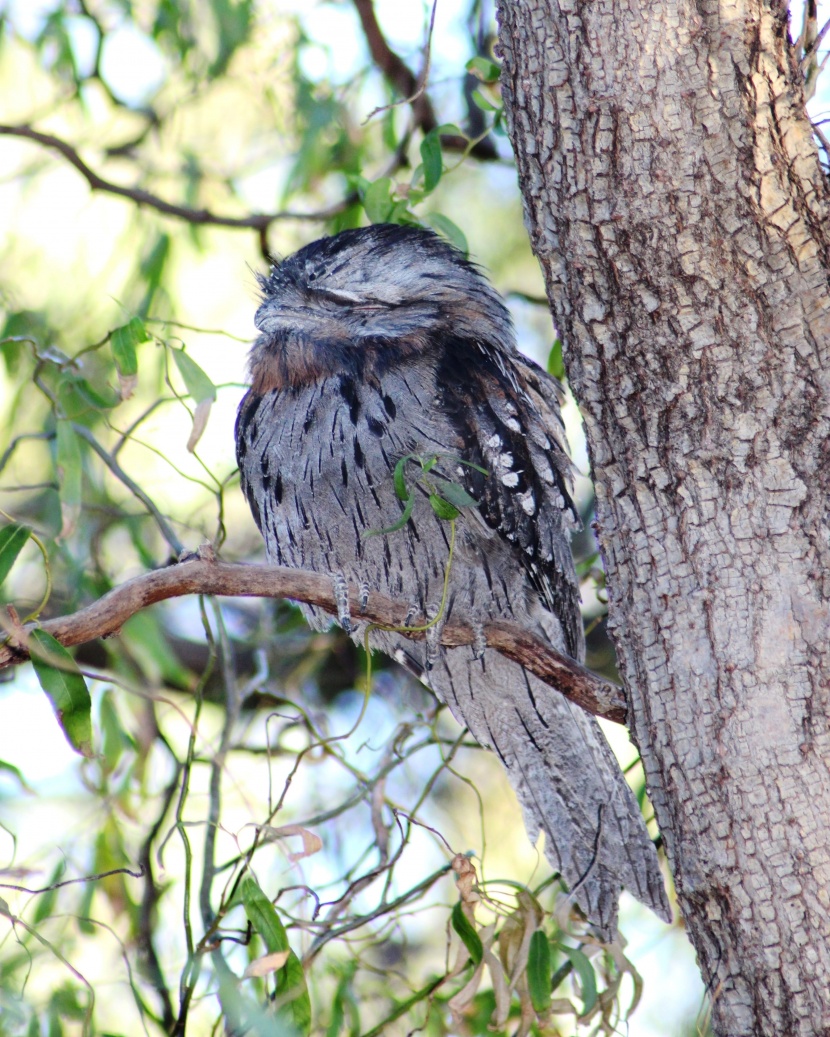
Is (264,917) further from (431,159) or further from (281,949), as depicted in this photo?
(431,159)

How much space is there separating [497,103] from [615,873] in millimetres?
1830

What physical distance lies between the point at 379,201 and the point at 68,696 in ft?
4.14

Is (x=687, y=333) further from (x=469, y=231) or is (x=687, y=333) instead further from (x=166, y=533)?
(x=469, y=231)

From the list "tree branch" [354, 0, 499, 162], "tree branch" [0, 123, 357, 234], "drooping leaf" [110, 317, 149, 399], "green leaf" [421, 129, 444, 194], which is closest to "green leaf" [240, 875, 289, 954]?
"drooping leaf" [110, 317, 149, 399]

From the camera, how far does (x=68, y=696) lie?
5.39 feet

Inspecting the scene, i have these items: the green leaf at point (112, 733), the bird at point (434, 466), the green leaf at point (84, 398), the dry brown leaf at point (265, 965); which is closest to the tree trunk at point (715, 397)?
the dry brown leaf at point (265, 965)

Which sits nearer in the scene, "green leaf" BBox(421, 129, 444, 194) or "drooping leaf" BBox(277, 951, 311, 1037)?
"drooping leaf" BBox(277, 951, 311, 1037)

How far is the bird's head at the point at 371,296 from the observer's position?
2467 mm

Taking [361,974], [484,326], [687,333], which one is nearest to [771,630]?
[687,333]

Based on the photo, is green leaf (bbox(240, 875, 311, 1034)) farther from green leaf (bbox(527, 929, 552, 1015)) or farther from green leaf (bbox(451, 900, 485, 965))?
green leaf (bbox(527, 929, 552, 1015))

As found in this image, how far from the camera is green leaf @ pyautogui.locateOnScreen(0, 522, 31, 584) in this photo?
5.84ft

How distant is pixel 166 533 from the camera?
2.43m

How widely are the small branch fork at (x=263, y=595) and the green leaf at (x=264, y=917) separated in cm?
46

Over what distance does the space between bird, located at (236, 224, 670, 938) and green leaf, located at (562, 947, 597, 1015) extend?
7.8 inches
